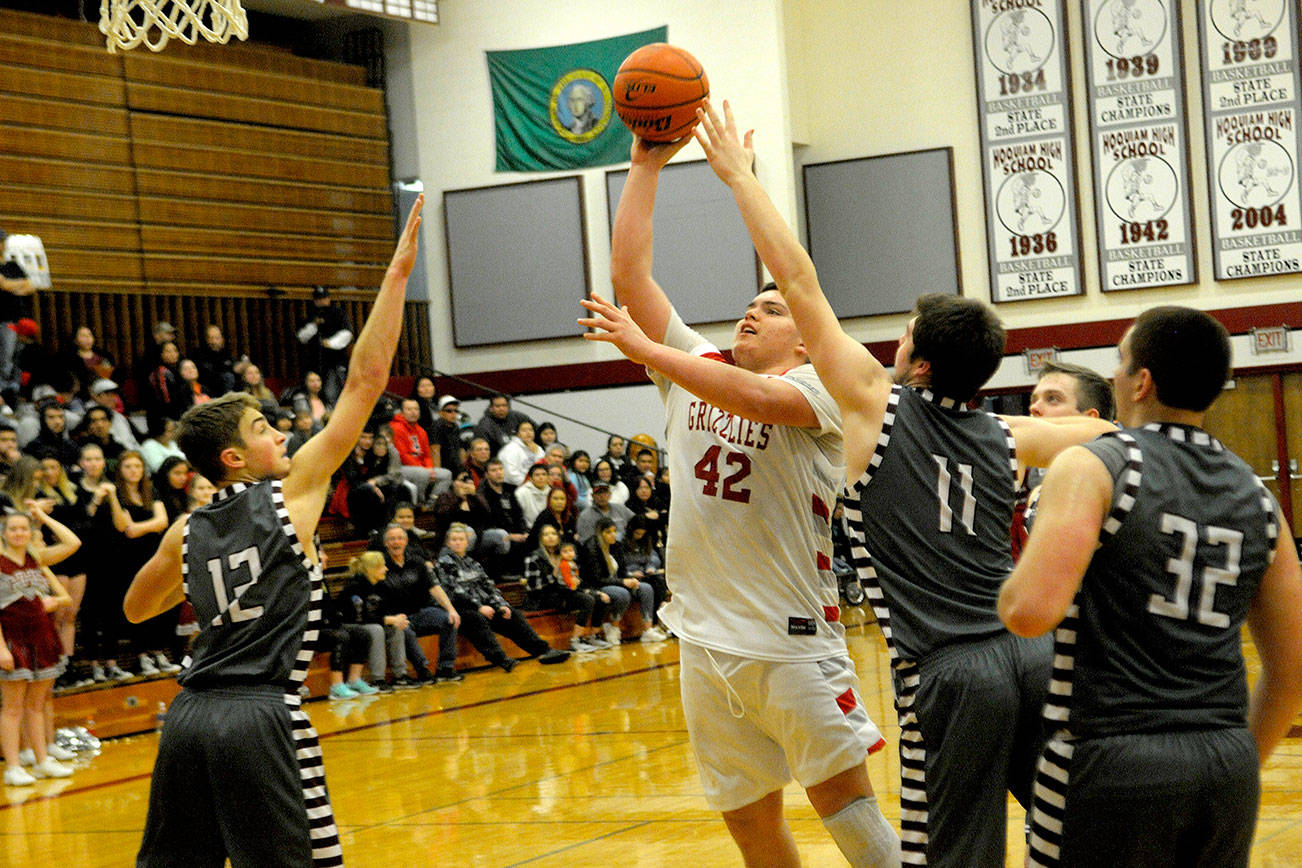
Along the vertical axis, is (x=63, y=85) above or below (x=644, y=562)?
above

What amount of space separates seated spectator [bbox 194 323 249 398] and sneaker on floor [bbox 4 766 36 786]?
6.89 m

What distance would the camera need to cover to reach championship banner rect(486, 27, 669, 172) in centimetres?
2000

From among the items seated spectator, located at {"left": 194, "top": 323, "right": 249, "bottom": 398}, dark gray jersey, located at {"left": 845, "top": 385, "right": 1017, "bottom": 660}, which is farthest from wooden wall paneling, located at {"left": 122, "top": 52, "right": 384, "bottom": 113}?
dark gray jersey, located at {"left": 845, "top": 385, "right": 1017, "bottom": 660}

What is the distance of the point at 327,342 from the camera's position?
1730 cm

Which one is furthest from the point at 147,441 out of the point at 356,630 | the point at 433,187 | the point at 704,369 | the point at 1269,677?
the point at 1269,677

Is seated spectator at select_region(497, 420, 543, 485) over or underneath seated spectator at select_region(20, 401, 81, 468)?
underneath

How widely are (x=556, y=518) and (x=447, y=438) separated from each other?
279 cm

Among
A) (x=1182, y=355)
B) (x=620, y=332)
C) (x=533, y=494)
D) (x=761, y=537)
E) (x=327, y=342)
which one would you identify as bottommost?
(x=533, y=494)

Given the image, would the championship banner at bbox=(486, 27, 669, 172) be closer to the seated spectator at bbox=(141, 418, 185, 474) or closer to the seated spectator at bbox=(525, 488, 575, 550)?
the seated spectator at bbox=(525, 488, 575, 550)

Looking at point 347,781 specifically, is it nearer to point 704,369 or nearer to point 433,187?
point 704,369

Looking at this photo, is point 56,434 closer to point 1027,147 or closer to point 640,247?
point 640,247

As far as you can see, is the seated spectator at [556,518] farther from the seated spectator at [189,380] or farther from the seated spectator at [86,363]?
the seated spectator at [86,363]

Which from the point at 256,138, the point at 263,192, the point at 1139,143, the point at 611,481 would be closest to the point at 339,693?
the point at 611,481

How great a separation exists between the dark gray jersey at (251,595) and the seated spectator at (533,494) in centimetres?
1071
